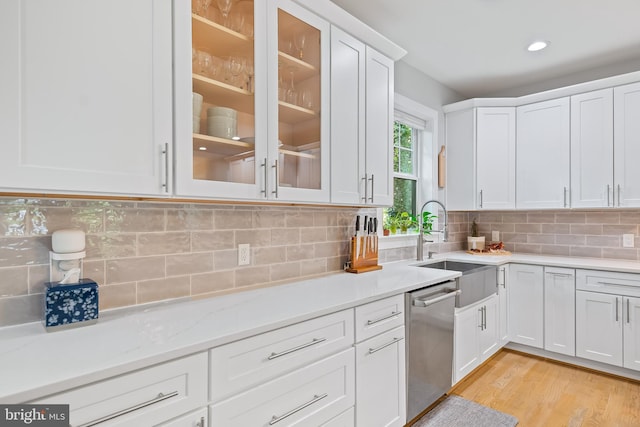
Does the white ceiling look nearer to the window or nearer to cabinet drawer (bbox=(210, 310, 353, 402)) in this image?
the window

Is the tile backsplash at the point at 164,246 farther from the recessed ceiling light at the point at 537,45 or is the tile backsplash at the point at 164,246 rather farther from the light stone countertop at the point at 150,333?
the recessed ceiling light at the point at 537,45

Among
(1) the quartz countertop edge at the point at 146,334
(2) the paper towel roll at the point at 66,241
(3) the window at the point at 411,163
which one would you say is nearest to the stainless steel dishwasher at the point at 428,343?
(1) the quartz countertop edge at the point at 146,334

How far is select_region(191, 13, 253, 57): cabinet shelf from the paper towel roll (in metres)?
0.88

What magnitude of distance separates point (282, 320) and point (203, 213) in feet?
2.37

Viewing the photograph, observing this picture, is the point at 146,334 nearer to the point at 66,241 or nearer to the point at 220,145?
the point at 66,241

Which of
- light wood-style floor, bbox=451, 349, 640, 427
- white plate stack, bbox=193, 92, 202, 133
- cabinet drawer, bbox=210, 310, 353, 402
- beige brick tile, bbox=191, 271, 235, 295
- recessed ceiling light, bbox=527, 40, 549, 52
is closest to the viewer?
cabinet drawer, bbox=210, 310, 353, 402

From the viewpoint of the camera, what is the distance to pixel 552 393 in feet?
8.30

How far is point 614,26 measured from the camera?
2523mm

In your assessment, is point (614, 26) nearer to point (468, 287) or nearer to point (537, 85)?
point (537, 85)

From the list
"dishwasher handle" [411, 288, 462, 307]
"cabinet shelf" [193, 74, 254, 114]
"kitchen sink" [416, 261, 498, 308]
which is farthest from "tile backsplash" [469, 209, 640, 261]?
"cabinet shelf" [193, 74, 254, 114]

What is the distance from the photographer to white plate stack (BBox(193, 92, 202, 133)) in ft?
4.61

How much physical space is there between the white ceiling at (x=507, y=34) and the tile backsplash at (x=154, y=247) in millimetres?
1524

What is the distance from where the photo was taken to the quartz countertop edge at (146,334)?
0.89m

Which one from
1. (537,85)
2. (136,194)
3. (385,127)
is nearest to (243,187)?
(136,194)
